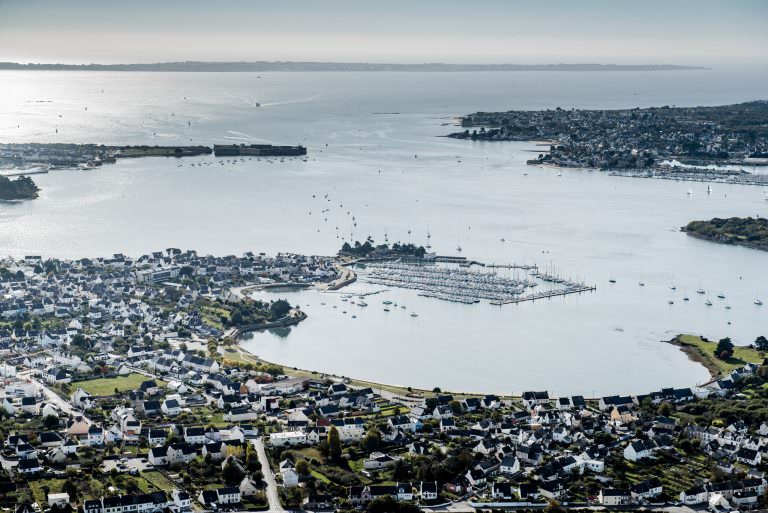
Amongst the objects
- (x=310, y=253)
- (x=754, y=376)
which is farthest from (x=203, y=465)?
(x=310, y=253)

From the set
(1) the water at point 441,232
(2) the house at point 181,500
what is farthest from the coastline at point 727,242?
(2) the house at point 181,500

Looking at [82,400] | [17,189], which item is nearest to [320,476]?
[82,400]

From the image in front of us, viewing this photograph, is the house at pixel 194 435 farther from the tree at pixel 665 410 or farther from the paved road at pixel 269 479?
the tree at pixel 665 410

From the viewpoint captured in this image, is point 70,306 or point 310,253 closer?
point 70,306

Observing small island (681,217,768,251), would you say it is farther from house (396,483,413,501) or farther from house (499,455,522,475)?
house (396,483,413,501)

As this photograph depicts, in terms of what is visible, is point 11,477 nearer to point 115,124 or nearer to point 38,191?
point 38,191

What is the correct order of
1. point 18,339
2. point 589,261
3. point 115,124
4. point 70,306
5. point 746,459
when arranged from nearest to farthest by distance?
1. point 746,459
2. point 18,339
3. point 70,306
4. point 589,261
5. point 115,124
